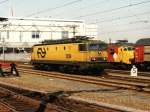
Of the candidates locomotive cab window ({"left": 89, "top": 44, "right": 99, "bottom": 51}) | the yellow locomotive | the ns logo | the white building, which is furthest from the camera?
the white building

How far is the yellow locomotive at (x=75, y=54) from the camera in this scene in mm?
31294

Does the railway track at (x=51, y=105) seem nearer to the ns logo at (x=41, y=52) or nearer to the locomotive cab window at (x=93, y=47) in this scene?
the locomotive cab window at (x=93, y=47)

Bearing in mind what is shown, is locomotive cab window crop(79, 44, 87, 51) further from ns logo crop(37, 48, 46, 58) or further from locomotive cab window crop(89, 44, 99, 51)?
ns logo crop(37, 48, 46, 58)

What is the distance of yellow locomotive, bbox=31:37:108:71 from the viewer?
31294 millimetres

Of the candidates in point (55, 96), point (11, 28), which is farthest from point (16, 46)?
point (55, 96)

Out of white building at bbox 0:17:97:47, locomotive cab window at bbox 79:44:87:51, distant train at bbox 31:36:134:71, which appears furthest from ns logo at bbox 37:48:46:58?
white building at bbox 0:17:97:47

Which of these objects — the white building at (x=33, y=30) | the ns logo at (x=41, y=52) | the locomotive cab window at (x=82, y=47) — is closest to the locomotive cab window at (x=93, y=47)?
the locomotive cab window at (x=82, y=47)

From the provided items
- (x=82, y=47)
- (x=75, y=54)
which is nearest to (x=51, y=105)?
(x=82, y=47)

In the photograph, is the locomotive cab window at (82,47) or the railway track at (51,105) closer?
the railway track at (51,105)

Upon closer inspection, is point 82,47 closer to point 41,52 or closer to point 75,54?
point 75,54

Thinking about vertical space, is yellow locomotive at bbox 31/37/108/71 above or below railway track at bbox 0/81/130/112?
above

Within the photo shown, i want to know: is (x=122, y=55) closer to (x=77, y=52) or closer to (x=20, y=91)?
(x=77, y=52)

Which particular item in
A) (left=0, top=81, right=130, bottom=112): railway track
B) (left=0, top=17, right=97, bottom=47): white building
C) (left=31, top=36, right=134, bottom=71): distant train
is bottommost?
(left=0, top=81, right=130, bottom=112): railway track

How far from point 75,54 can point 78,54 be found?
44 centimetres
